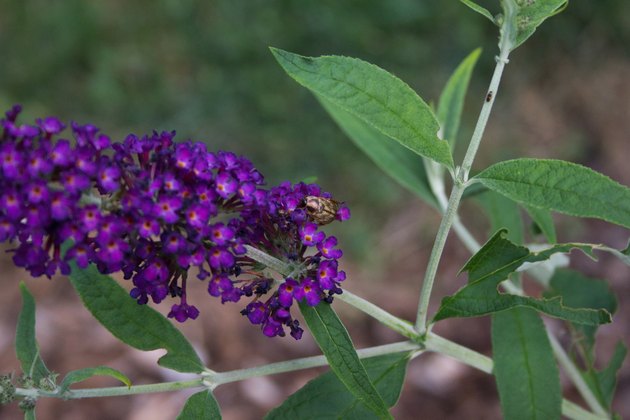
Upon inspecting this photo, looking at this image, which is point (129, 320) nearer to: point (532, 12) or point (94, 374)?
point (94, 374)

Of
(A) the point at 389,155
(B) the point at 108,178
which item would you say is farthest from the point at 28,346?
(A) the point at 389,155

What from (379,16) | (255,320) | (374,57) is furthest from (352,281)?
(255,320)

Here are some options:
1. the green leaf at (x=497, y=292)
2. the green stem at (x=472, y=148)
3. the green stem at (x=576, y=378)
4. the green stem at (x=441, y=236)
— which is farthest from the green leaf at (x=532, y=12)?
the green stem at (x=576, y=378)

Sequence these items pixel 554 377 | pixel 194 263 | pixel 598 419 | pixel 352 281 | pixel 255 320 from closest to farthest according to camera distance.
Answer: pixel 194 263
pixel 255 320
pixel 554 377
pixel 598 419
pixel 352 281

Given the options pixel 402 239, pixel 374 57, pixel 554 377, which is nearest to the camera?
pixel 554 377

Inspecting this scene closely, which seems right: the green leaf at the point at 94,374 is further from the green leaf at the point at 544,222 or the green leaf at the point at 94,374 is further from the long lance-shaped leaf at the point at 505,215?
the long lance-shaped leaf at the point at 505,215

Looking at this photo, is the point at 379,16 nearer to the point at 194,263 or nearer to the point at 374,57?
the point at 374,57
